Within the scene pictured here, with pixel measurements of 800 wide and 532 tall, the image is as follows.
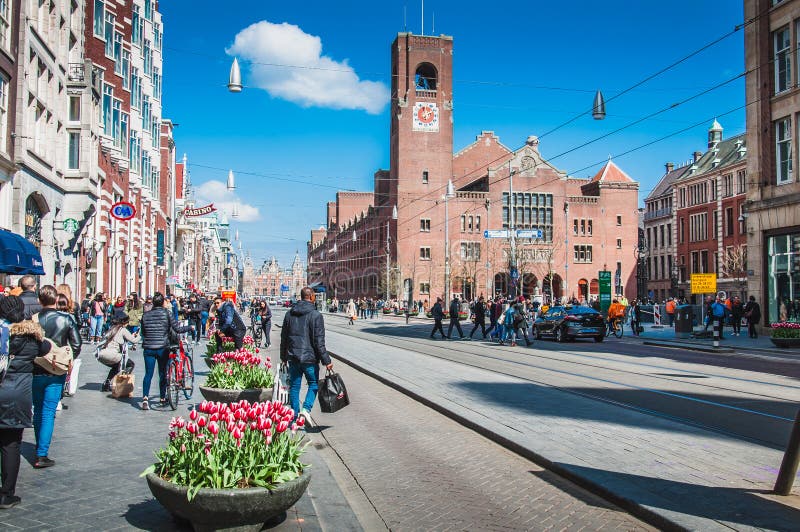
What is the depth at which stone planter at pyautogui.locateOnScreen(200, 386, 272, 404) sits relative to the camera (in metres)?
10.3

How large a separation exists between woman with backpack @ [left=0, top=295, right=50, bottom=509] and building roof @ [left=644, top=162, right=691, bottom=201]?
7967 cm

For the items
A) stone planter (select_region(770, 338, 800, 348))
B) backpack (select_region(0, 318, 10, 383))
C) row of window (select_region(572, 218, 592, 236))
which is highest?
row of window (select_region(572, 218, 592, 236))

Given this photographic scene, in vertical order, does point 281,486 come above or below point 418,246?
below

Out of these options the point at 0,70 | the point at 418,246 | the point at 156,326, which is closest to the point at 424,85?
the point at 418,246

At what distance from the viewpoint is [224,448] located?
5.02m

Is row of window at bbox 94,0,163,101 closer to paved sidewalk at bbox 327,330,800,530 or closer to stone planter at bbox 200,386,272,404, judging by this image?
stone planter at bbox 200,386,272,404

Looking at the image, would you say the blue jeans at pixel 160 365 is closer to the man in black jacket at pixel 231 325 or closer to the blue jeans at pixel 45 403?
the man in black jacket at pixel 231 325

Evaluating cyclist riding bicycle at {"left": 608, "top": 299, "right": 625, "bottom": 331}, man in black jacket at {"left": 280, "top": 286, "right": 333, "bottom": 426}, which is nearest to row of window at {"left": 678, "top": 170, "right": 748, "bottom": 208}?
cyclist riding bicycle at {"left": 608, "top": 299, "right": 625, "bottom": 331}

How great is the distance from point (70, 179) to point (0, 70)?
319 inches

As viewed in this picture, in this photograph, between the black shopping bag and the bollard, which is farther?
the black shopping bag

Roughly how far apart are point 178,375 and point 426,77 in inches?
2941

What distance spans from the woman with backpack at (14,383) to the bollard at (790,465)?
621 centimetres

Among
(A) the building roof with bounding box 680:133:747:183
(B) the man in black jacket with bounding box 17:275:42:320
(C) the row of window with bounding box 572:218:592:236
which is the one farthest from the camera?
(C) the row of window with bounding box 572:218:592:236

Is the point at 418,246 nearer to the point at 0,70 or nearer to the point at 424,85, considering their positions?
the point at 424,85
